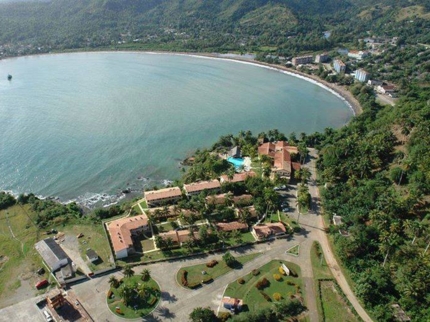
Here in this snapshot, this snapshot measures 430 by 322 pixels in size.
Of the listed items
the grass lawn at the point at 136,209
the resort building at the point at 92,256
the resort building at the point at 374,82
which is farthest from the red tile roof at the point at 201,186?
the resort building at the point at 374,82

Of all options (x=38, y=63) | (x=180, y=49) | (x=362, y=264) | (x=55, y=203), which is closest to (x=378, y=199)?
(x=362, y=264)

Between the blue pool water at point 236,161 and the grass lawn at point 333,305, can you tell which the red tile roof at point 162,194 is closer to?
the blue pool water at point 236,161

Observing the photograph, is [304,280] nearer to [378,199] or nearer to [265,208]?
[265,208]

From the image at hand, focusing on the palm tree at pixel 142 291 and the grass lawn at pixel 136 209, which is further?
the grass lawn at pixel 136 209

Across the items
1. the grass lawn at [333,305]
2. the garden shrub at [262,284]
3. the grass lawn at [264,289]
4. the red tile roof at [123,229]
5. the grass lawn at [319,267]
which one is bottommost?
the grass lawn at [333,305]

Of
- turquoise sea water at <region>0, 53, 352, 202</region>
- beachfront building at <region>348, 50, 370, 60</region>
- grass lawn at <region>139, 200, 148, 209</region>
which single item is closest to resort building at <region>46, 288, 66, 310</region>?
grass lawn at <region>139, 200, 148, 209</region>

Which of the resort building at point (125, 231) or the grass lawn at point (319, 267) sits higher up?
the resort building at point (125, 231)

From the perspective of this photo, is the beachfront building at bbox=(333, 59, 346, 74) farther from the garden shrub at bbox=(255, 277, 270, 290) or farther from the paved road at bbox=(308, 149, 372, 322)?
the garden shrub at bbox=(255, 277, 270, 290)
